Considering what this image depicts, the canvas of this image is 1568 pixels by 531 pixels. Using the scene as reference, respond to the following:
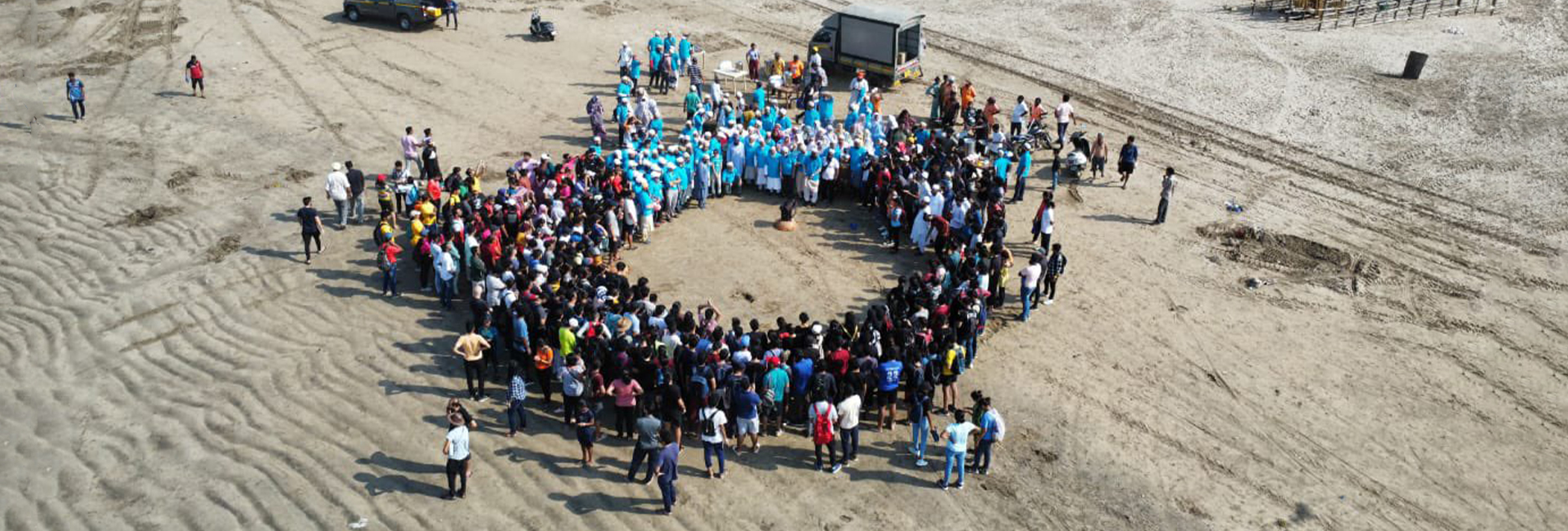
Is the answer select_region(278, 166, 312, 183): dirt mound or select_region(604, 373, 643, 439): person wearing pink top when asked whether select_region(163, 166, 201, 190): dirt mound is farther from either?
select_region(604, 373, 643, 439): person wearing pink top

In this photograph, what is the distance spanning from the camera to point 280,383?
16.5 meters

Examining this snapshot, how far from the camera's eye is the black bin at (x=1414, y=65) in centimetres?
3069

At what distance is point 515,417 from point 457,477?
131cm

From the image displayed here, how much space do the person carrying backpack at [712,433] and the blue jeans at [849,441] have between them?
61.1 inches

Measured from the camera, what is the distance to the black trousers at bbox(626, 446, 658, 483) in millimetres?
14211

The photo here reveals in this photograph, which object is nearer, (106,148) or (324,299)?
(324,299)

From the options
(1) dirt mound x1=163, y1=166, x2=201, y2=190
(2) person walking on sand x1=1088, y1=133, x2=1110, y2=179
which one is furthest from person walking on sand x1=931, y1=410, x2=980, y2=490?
(1) dirt mound x1=163, y1=166, x2=201, y2=190

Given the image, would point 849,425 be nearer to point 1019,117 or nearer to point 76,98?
point 1019,117

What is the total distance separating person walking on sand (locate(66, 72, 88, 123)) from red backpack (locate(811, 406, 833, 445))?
71.0ft

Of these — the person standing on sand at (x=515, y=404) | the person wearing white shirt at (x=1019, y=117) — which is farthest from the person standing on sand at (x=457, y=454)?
the person wearing white shirt at (x=1019, y=117)

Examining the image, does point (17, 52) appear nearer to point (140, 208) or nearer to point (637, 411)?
point (140, 208)

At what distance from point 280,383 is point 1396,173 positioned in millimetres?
23069

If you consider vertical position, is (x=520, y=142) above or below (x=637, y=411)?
above

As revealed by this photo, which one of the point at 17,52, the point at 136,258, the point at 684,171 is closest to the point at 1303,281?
the point at 684,171
